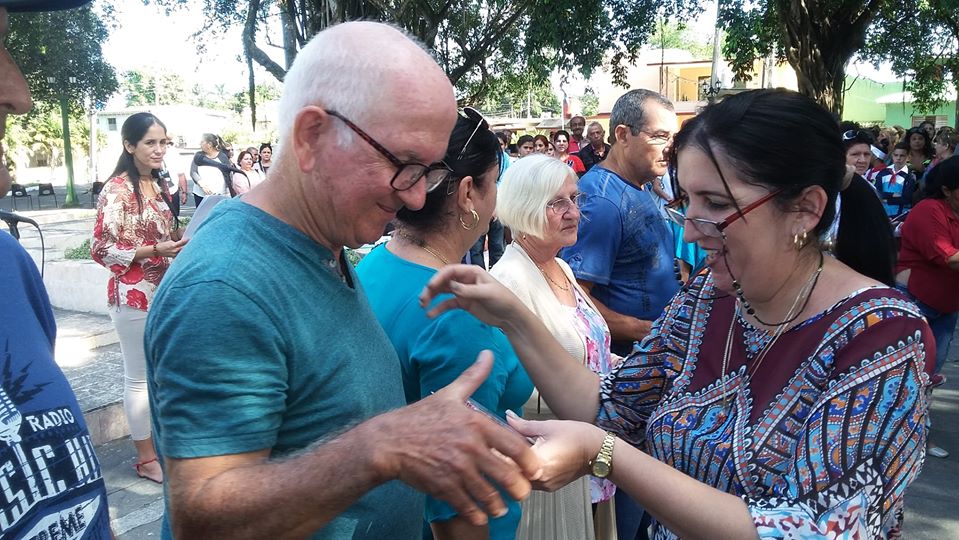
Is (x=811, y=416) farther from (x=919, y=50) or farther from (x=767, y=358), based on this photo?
(x=919, y=50)

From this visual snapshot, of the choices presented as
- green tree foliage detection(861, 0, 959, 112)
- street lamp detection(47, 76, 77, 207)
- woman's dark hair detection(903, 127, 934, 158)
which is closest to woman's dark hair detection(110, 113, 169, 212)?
woman's dark hair detection(903, 127, 934, 158)

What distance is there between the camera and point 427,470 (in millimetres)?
1147

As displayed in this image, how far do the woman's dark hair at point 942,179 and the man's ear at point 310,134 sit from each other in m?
4.88

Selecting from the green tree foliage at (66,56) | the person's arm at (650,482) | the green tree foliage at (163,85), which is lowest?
the person's arm at (650,482)

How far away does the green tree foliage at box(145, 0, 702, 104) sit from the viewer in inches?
470

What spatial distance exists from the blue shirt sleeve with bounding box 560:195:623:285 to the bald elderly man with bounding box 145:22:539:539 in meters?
2.01

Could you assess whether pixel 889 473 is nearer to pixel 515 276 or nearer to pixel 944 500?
pixel 515 276

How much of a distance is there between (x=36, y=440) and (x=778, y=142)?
1656mm

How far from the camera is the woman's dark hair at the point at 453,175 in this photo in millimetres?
2268

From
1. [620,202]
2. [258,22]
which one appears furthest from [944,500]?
[258,22]

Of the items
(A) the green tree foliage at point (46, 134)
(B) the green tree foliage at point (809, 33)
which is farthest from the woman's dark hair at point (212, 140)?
(A) the green tree foliage at point (46, 134)

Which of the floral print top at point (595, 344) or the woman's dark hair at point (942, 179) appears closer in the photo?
the floral print top at point (595, 344)

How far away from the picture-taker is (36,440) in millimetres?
1240

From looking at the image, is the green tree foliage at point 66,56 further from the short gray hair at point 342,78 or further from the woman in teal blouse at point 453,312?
the short gray hair at point 342,78
